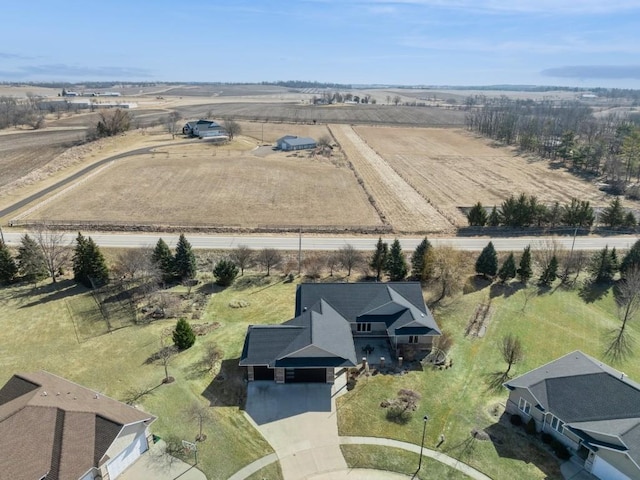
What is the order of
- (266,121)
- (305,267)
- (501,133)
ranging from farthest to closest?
(266,121)
(501,133)
(305,267)

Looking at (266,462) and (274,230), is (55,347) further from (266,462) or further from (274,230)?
(274,230)

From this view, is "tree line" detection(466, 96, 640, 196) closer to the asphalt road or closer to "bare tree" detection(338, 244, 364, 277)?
the asphalt road

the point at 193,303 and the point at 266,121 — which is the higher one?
the point at 266,121

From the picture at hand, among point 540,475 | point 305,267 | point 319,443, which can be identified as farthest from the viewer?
point 305,267

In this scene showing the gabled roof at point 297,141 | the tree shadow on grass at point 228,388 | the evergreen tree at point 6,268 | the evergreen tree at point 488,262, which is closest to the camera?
the tree shadow on grass at point 228,388

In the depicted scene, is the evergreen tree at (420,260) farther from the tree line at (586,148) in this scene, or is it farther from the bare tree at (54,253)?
the tree line at (586,148)

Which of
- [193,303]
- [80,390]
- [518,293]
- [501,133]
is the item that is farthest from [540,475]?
[501,133]

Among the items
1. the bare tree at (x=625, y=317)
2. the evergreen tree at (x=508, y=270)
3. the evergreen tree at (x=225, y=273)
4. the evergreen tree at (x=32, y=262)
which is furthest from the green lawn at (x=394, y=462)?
the evergreen tree at (x=32, y=262)

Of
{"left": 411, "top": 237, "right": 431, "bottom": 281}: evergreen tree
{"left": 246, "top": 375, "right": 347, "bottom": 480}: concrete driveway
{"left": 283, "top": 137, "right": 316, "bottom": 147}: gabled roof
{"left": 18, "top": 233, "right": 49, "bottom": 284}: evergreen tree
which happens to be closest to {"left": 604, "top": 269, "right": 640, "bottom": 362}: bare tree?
{"left": 411, "top": 237, "right": 431, "bottom": 281}: evergreen tree
